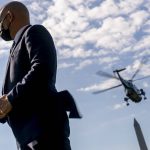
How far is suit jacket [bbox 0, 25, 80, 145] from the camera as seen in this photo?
3.46 m

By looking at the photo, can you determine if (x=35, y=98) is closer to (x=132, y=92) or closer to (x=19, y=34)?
(x=19, y=34)

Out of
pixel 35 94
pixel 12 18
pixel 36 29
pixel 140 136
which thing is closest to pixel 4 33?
pixel 12 18

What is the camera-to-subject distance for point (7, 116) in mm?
3570

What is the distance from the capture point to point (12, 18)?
13.1ft

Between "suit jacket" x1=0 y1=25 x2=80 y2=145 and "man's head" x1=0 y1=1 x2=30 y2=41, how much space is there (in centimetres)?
31

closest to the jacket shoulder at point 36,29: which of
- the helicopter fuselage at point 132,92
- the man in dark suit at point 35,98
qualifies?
the man in dark suit at point 35,98

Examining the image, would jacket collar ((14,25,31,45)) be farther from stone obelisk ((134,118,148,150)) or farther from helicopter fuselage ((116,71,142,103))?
stone obelisk ((134,118,148,150))

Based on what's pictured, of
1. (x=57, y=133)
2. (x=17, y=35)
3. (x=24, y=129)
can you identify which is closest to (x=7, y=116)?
(x=24, y=129)

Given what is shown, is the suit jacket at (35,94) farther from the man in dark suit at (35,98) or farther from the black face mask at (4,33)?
the black face mask at (4,33)

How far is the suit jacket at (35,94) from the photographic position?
3.46 m

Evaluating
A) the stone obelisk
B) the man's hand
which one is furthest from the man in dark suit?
the stone obelisk

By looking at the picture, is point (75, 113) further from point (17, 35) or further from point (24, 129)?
point (17, 35)

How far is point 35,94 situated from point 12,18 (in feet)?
2.82

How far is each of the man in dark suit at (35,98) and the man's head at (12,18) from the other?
10.0 inches
